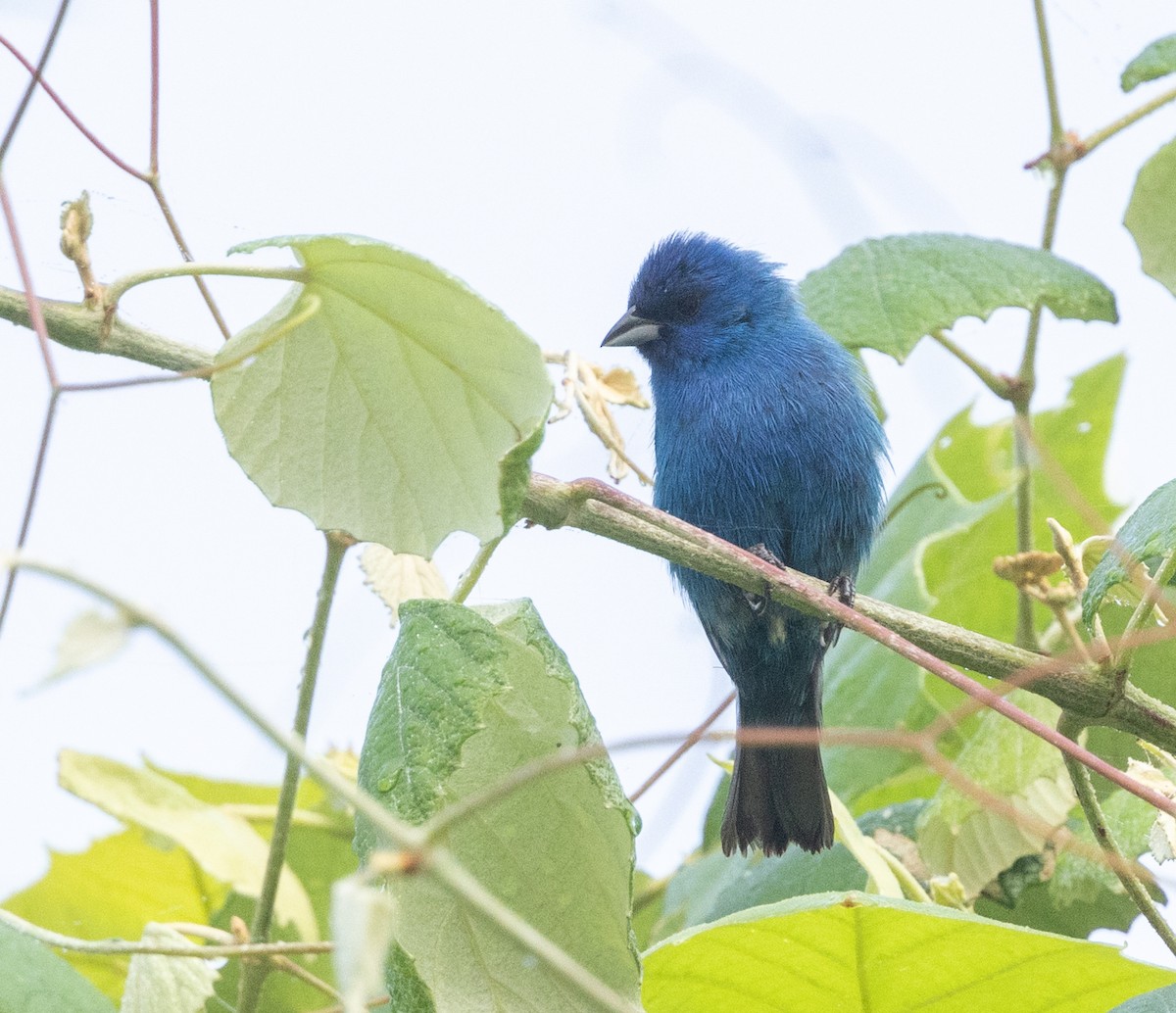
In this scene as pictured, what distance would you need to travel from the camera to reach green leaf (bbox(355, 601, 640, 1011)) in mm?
1561

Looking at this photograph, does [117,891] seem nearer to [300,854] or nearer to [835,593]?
[300,854]

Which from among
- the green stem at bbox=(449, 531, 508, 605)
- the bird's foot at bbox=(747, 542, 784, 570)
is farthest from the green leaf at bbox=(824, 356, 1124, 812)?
the green stem at bbox=(449, 531, 508, 605)

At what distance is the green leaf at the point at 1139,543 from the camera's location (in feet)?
5.86

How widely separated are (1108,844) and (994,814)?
33cm

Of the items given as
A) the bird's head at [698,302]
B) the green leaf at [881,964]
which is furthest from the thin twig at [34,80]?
the bird's head at [698,302]

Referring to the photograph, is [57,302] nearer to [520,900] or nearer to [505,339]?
[505,339]

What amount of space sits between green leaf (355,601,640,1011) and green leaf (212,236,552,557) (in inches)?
5.5

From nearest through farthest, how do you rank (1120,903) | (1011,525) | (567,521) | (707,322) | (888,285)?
1. (567,521)
2. (1120,903)
3. (888,285)
4. (1011,525)
5. (707,322)

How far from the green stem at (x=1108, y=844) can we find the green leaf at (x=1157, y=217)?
2.53 ft

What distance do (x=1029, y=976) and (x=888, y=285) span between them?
1.46 metres

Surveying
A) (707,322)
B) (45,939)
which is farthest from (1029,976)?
(707,322)

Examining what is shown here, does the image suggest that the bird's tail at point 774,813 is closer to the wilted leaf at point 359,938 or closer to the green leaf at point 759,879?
the green leaf at point 759,879

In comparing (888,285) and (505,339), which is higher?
(888,285)

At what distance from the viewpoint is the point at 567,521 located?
185cm
